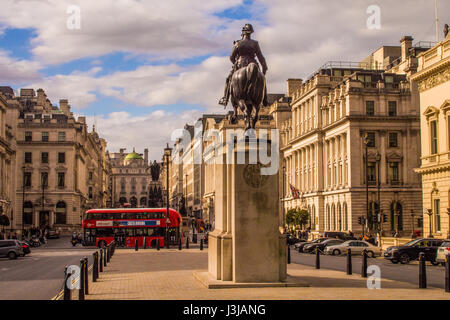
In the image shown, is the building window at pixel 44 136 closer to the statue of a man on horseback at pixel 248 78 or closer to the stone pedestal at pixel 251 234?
the statue of a man on horseback at pixel 248 78

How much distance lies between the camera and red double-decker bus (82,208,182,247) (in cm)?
5338

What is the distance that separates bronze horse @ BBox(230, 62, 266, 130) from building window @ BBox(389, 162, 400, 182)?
186 ft

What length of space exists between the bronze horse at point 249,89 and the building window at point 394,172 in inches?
2236

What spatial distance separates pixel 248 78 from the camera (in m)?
18.8

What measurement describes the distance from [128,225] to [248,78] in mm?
36824

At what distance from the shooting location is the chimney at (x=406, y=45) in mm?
77375

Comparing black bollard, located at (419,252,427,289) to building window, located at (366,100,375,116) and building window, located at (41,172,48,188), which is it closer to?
building window, located at (366,100,375,116)

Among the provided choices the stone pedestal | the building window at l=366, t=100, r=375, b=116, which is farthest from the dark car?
the building window at l=366, t=100, r=375, b=116

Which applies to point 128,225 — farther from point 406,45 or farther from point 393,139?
point 406,45

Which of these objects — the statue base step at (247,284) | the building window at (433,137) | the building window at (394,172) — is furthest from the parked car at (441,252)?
the building window at (394,172)

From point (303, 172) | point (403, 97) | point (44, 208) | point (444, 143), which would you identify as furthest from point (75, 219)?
point (444, 143)

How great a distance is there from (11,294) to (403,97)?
60642 millimetres

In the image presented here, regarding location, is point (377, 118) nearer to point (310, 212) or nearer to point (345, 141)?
point (345, 141)

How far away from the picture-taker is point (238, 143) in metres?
18.3
